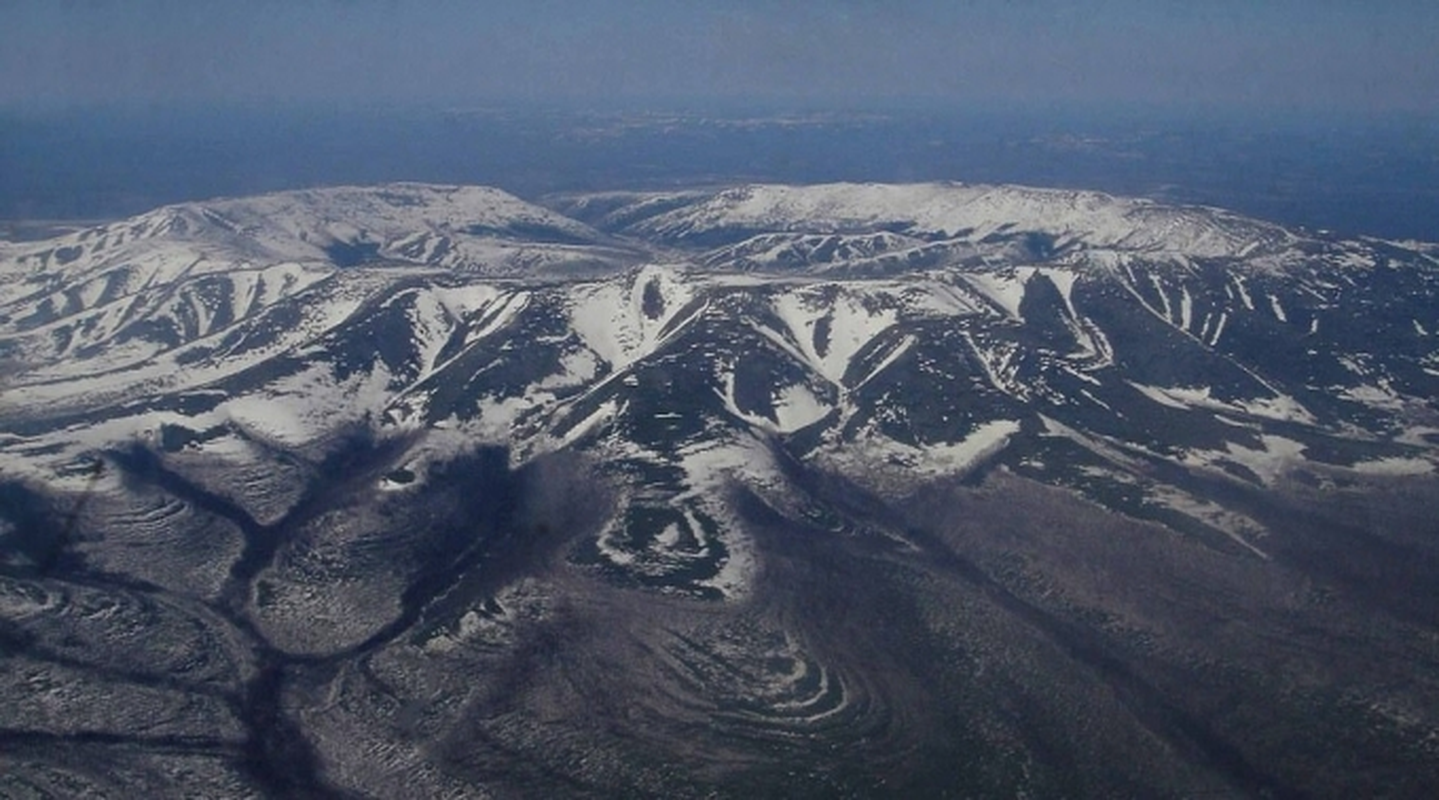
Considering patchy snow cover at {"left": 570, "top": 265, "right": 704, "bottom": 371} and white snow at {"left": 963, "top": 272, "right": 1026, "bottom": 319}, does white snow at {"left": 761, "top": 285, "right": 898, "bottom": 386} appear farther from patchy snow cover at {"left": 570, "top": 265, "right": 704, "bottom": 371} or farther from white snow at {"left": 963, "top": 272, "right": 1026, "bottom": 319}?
white snow at {"left": 963, "top": 272, "right": 1026, "bottom": 319}

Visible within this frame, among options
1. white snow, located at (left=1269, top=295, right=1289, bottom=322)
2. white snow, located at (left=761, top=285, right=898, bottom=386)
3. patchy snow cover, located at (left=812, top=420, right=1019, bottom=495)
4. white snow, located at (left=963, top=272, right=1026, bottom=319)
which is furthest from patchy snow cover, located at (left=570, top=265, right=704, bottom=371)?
white snow, located at (left=1269, top=295, right=1289, bottom=322)

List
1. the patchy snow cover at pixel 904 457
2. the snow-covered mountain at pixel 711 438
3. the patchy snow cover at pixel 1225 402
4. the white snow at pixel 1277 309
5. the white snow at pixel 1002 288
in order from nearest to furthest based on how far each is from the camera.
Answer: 1. the snow-covered mountain at pixel 711 438
2. the patchy snow cover at pixel 904 457
3. the patchy snow cover at pixel 1225 402
4. the white snow at pixel 1277 309
5. the white snow at pixel 1002 288

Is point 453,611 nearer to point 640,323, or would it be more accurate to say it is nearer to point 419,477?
point 419,477

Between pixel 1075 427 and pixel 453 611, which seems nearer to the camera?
pixel 453 611

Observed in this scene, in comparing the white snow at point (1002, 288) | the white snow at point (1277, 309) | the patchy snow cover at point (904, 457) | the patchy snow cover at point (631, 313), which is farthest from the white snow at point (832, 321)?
the white snow at point (1277, 309)

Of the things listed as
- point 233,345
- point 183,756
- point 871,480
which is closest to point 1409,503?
point 871,480

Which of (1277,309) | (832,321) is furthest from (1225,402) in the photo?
(832,321)

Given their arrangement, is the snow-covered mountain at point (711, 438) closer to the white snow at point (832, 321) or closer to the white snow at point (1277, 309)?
the white snow at point (832, 321)

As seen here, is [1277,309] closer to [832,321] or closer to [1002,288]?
[1002,288]
